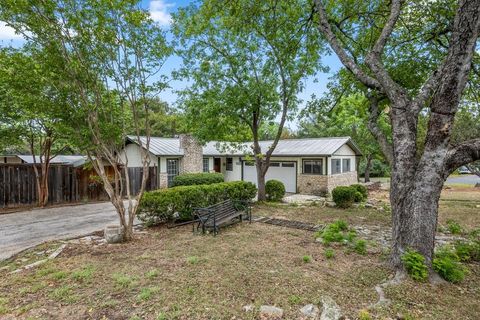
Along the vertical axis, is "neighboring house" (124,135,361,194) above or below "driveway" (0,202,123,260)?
above

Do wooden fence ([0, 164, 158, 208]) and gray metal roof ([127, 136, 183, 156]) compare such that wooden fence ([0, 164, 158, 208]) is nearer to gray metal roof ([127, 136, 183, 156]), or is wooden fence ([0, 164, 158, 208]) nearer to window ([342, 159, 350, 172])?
gray metal roof ([127, 136, 183, 156])

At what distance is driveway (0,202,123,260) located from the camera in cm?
676

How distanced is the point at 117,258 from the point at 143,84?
4143 millimetres

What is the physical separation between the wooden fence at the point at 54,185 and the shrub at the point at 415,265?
33.5 feet

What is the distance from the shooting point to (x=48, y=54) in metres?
5.78

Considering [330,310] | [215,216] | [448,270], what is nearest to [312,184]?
[215,216]

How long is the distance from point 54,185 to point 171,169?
6123 millimetres

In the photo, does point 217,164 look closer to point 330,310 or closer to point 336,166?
point 336,166

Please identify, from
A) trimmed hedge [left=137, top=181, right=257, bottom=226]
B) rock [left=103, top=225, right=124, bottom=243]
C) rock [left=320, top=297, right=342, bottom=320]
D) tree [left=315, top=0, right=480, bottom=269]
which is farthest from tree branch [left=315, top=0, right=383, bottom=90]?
rock [left=103, top=225, right=124, bottom=243]

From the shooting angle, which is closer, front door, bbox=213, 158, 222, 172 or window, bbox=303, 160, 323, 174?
window, bbox=303, 160, 323, 174

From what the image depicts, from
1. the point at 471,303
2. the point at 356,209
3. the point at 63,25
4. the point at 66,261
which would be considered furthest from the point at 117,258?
the point at 356,209

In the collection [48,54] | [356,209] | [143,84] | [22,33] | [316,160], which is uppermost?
[22,33]

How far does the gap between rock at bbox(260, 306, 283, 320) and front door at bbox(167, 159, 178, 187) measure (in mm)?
13273

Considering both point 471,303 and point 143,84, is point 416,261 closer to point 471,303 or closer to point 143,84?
point 471,303
